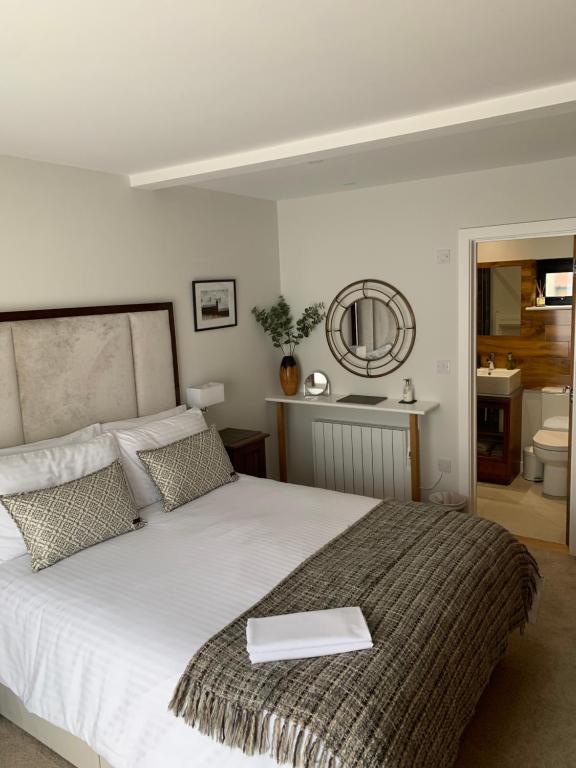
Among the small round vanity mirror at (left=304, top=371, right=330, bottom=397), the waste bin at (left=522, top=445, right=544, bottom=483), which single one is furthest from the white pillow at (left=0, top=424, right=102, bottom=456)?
the waste bin at (left=522, top=445, right=544, bottom=483)

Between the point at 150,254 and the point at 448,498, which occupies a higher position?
the point at 150,254

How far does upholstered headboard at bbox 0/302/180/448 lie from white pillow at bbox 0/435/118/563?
229 mm

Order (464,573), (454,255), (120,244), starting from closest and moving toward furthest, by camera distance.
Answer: (464,573) < (120,244) < (454,255)

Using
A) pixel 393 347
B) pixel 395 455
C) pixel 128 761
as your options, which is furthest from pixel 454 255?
pixel 128 761

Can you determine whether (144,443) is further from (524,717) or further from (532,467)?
(532,467)

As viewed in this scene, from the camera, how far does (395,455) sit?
439 cm

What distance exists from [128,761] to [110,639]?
1.21 ft

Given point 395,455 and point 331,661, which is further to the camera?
point 395,455

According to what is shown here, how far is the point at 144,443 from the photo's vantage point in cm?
328

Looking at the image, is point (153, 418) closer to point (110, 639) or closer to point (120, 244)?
point (120, 244)

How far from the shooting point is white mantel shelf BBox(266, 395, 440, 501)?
163 inches

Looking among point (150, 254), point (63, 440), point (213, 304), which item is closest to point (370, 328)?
point (213, 304)

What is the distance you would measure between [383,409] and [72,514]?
225cm

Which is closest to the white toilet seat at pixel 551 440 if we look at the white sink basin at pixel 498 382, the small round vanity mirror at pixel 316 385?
the white sink basin at pixel 498 382
